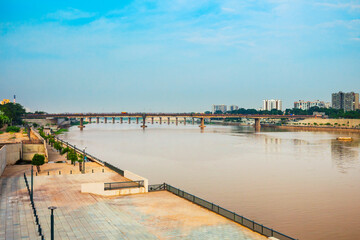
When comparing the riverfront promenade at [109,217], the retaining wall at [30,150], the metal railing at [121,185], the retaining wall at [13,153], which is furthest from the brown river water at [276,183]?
the retaining wall at [13,153]

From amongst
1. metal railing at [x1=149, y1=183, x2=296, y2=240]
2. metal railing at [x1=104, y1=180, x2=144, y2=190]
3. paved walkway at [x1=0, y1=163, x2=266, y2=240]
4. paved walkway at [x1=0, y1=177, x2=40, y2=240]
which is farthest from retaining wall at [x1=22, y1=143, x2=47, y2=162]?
metal railing at [x1=149, y1=183, x2=296, y2=240]

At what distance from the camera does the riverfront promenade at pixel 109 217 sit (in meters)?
17.2

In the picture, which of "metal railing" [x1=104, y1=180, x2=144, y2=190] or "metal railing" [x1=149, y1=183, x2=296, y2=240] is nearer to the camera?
"metal railing" [x1=149, y1=183, x2=296, y2=240]

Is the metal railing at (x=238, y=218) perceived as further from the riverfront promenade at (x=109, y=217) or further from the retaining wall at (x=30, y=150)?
the retaining wall at (x=30, y=150)

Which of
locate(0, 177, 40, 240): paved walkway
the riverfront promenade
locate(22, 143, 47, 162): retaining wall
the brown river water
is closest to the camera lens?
locate(0, 177, 40, 240): paved walkway

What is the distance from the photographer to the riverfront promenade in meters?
17.2

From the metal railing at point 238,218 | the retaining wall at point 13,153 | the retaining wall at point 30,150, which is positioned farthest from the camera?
the retaining wall at point 30,150

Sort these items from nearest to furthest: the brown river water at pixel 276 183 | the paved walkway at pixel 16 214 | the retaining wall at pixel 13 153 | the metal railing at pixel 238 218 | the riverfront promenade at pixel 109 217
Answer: the paved walkway at pixel 16 214, the riverfront promenade at pixel 109 217, the metal railing at pixel 238 218, the brown river water at pixel 276 183, the retaining wall at pixel 13 153

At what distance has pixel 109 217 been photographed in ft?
65.1

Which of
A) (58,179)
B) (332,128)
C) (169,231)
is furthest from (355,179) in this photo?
(332,128)

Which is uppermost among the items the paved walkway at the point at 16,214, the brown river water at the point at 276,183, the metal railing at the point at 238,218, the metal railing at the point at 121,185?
the metal railing at the point at 121,185

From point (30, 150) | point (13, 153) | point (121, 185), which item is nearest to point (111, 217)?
point (121, 185)

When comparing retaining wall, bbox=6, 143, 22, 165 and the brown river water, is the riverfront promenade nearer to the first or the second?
the brown river water

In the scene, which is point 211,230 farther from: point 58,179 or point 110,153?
point 110,153
